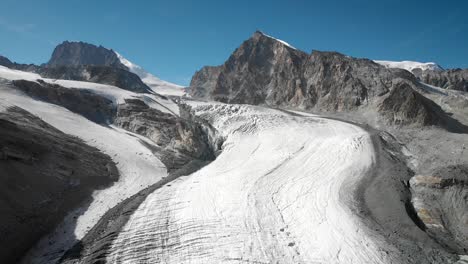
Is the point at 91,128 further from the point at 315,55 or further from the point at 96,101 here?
the point at 315,55

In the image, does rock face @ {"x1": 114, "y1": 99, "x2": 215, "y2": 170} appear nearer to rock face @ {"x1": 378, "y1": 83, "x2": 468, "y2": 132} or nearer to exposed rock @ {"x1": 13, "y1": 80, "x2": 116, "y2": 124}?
exposed rock @ {"x1": 13, "y1": 80, "x2": 116, "y2": 124}

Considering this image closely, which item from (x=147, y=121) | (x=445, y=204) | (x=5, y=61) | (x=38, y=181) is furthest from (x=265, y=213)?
(x=5, y=61)

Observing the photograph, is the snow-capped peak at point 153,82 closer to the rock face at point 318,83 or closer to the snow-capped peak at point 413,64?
the rock face at point 318,83

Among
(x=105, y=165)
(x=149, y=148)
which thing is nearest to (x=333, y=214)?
(x=105, y=165)

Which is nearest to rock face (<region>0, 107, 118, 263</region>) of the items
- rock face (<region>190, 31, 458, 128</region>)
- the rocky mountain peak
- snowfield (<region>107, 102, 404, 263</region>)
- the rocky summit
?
the rocky summit

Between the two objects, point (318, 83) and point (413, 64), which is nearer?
point (318, 83)

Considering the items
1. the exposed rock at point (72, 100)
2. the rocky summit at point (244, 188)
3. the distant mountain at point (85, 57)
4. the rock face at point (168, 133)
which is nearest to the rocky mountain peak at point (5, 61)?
the distant mountain at point (85, 57)

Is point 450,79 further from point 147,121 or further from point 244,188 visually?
point 244,188
